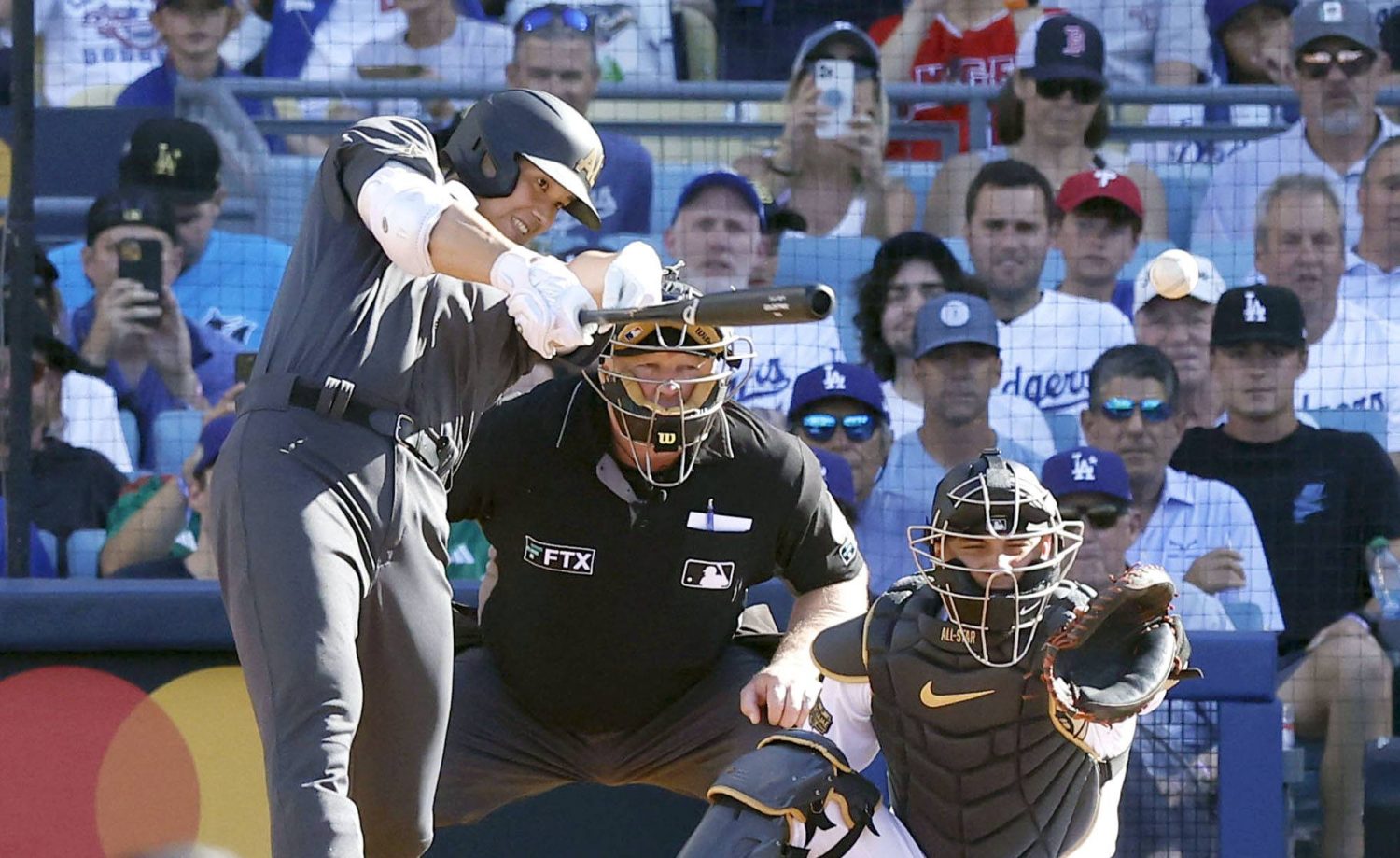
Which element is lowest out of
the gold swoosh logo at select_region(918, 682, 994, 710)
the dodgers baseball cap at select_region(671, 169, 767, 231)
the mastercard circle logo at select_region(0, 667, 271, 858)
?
the mastercard circle logo at select_region(0, 667, 271, 858)

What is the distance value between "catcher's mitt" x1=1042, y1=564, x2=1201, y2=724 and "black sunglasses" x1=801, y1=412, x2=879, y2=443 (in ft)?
7.80

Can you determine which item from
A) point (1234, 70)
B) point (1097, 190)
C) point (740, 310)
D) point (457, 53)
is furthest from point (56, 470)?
point (1234, 70)

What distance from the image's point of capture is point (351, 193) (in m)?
2.98

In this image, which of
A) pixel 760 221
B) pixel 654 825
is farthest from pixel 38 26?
pixel 654 825

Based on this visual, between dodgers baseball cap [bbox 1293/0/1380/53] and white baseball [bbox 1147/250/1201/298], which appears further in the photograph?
dodgers baseball cap [bbox 1293/0/1380/53]

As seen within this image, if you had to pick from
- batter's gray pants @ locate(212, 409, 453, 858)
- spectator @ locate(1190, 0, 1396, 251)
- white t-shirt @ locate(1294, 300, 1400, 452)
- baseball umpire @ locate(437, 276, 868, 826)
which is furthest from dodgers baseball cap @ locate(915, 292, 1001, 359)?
Result: batter's gray pants @ locate(212, 409, 453, 858)

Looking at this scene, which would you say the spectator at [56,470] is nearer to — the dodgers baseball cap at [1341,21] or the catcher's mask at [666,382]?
the catcher's mask at [666,382]

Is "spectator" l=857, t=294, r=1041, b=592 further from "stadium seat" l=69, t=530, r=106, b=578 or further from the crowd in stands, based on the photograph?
"stadium seat" l=69, t=530, r=106, b=578

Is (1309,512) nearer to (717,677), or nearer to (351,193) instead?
(717,677)

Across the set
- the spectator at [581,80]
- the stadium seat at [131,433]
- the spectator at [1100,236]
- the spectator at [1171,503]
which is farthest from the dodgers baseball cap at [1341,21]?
the stadium seat at [131,433]

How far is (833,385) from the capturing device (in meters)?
5.73

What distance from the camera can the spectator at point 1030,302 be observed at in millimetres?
6133

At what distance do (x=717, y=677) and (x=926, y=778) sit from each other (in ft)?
2.35

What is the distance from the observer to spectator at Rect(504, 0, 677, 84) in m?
6.94
